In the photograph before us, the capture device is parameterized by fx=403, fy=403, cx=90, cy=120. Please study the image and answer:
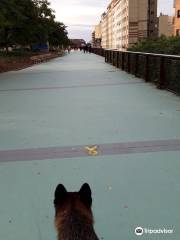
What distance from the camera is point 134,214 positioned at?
381cm

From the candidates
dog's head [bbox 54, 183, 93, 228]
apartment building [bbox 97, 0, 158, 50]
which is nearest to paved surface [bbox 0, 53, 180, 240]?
dog's head [bbox 54, 183, 93, 228]

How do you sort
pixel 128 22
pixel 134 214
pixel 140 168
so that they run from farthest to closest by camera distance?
pixel 128 22 → pixel 140 168 → pixel 134 214

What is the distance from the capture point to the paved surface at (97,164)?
12.3ft

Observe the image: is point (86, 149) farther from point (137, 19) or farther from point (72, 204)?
point (137, 19)

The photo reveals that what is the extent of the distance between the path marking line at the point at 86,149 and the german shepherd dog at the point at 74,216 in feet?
11.4

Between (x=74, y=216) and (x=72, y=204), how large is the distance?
0.07m

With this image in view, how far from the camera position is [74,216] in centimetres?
201

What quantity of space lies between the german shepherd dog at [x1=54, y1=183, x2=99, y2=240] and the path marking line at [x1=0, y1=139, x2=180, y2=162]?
3.48m

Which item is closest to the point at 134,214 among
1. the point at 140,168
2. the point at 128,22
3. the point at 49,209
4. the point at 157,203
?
the point at 157,203

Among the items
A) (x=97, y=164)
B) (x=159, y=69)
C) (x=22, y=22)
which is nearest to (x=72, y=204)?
(x=97, y=164)

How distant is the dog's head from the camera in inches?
80.0

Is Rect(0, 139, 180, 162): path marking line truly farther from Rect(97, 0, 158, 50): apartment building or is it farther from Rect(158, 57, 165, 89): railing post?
Rect(97, 0, 158, 50): apartment building

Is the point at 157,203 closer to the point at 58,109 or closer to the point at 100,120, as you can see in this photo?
the point at 100,120

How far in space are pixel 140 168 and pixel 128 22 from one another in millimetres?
103400
